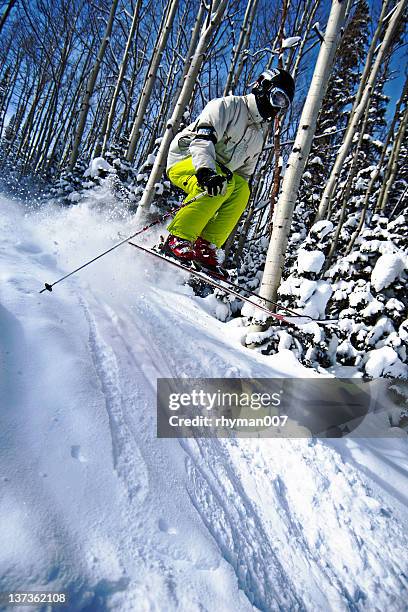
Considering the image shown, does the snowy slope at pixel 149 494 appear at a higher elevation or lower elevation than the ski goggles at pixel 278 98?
lower

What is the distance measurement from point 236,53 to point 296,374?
32.4ft

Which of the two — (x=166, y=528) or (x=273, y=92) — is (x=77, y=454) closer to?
A: (x=166, y=528)

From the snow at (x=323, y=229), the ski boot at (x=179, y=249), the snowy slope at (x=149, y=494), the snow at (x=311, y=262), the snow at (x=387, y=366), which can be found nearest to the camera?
the snowy slope at (x=149, y=494)

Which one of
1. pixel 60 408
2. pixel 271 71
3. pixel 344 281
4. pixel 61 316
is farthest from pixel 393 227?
pixel 60 408

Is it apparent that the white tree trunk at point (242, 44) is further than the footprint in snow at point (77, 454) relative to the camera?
Yes

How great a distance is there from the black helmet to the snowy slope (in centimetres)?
262

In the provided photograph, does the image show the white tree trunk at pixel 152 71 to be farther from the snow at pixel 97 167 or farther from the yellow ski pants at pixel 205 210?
the yellow ski pants at pixel 205 210

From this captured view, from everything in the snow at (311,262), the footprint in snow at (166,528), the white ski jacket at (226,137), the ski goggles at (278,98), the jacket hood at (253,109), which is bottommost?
the footprint in snow at (166,528)

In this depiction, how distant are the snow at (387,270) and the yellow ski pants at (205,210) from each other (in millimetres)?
2813

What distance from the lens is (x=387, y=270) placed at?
5.53 meters

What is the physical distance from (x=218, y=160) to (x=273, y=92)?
0.84 metres

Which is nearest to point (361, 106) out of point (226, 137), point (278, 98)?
point (278, 98)

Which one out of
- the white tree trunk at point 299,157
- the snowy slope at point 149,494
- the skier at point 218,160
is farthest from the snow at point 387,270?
the snowy slope at point 149,494

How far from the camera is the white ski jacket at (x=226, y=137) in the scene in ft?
11.1
